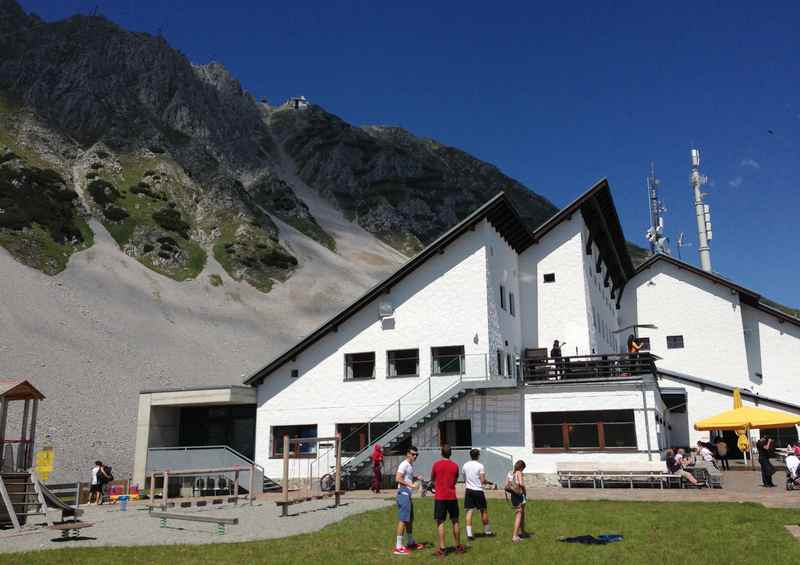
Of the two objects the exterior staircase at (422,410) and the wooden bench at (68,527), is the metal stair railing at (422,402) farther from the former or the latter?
the wooden bench at (68,527)

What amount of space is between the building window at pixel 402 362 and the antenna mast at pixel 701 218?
1434 inches

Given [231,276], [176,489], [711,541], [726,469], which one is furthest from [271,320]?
[711,541]

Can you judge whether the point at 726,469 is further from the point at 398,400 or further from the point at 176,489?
the point at 176,489

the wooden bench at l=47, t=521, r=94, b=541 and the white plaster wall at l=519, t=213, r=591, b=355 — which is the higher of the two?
the white plaster wall at l=519, t=213, r=591, b=355

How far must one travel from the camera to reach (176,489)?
2898 cm

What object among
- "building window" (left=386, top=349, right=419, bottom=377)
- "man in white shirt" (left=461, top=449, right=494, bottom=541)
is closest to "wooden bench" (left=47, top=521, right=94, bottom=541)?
"man in white shirt" (left=461, top=449, right=494, bottom=541)

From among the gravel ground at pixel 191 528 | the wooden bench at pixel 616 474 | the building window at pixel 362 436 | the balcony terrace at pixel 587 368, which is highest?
the balcony terrace at pixel 587 368

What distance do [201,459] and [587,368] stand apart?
16.6 metres

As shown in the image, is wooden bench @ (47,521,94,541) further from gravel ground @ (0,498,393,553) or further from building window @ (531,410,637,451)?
building window @ (531,410,637,451)

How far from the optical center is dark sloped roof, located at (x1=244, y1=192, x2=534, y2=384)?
1122 inches

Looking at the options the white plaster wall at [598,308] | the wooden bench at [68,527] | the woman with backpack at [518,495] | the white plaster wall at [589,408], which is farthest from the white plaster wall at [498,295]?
the wooden bench at [68,527]

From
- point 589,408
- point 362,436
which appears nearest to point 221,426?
point 362,436

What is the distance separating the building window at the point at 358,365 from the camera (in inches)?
1155

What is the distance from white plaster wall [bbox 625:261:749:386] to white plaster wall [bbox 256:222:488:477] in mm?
20282
